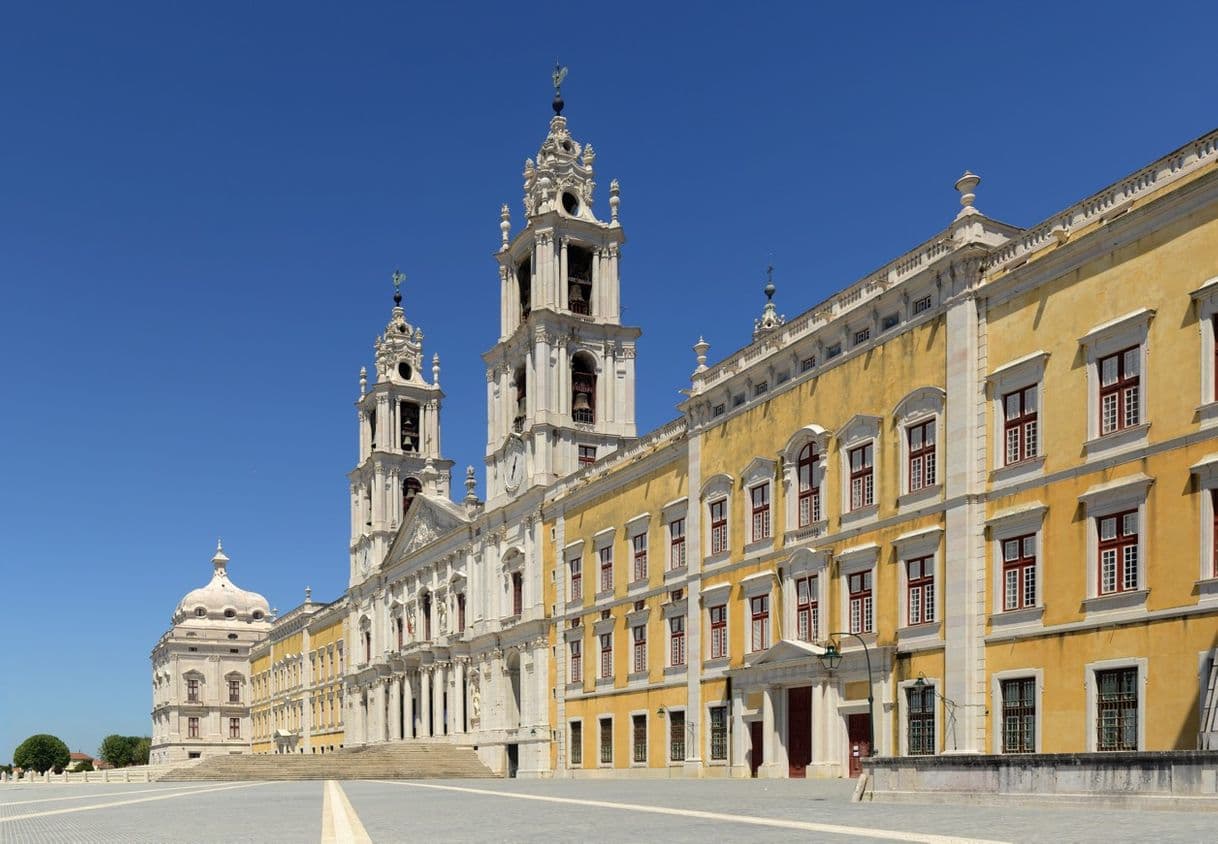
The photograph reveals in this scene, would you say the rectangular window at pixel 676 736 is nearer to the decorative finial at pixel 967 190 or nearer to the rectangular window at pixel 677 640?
the rectangular window at pixel 677 640

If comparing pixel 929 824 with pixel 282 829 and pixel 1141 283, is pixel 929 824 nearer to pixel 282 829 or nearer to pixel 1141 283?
pixel 282 829

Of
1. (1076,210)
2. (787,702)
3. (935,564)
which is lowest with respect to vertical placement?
(787,702)

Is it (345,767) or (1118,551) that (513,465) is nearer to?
(345,767)

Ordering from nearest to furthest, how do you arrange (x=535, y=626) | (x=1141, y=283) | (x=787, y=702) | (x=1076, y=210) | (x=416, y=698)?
1. (x=1141, y=283)
2. (x=1076, y=210)
3. (x=787, y=702)
4. (x=535, y=626)
5. (x=416, y=698)

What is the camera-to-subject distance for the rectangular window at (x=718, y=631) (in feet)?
137

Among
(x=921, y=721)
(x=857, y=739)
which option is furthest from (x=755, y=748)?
(x=921, y=721)

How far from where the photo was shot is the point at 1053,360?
96.3 ft

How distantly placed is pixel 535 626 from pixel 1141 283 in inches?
1352

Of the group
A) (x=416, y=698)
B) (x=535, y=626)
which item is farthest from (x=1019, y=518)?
(x=416, y=698)

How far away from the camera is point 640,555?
4788 cm

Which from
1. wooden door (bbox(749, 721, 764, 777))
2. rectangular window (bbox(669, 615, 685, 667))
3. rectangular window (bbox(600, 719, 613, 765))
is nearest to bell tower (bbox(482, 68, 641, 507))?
rectangular window (bbox(600, 719, 613, 765))

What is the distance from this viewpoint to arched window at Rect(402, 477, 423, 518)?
275 feet

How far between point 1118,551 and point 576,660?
2921cm

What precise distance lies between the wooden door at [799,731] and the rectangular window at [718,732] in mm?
3731
